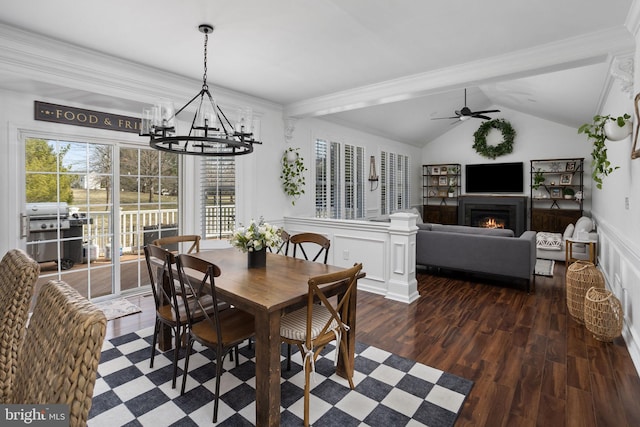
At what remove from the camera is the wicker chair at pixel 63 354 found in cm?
69

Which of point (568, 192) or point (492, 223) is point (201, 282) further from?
point (568, 192)

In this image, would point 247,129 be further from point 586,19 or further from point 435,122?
point 435,122

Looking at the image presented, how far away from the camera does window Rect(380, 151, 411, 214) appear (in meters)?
7.96

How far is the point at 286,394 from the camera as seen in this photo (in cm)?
228

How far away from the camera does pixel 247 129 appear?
2.56m

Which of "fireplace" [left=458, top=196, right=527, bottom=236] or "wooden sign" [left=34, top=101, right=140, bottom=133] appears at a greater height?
"wooden sign" [left=34, top=101, right=140, bottom=133]

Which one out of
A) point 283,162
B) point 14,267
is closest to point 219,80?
point 283,162

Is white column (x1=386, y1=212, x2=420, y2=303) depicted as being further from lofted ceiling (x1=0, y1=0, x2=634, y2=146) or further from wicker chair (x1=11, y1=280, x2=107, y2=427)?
wicker chair (x1=11, y1=280, x2=107, y2=427)

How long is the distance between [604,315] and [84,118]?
17.4 feet

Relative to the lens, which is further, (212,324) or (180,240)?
(180,240)

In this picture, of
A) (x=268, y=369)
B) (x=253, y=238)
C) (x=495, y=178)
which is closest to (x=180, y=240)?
(x=253, y=238)

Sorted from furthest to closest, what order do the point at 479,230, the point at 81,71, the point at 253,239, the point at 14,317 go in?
the point at 479,230 < the point at 81,71 < the point at 253,239 < the point at 14,317

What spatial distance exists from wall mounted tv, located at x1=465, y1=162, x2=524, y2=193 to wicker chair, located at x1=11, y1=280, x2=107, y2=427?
9189 mm

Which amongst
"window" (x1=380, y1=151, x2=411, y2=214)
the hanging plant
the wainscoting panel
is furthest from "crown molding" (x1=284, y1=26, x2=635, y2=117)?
"window" (x1=380, y1=151, x2=411, y2=214)
